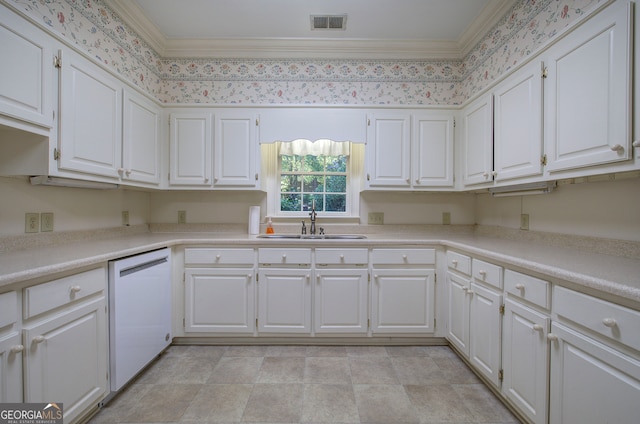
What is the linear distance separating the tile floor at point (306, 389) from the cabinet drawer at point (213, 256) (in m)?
0.70

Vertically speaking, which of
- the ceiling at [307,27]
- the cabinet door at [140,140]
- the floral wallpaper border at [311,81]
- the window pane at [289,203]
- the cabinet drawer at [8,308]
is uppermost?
the ceiling at [307,27]

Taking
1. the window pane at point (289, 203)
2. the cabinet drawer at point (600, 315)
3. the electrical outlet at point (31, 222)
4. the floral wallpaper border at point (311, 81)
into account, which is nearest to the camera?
the cabinet drawer at point (600, 315)

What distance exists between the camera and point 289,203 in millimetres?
3064

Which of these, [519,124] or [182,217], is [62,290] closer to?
[182,217]

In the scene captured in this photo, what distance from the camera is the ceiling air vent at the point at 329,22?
2.39 meters

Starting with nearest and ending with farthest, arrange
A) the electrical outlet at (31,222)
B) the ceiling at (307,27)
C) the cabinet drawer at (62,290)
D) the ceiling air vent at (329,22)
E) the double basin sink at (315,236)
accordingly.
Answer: the cabinet drawer at (62,290)
the electrical outlet at (31,222)
the ceiling at (307,27)
the ceiling air vent at (329,22)
the double basin sink at (315,236)

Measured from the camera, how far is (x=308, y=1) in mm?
2219

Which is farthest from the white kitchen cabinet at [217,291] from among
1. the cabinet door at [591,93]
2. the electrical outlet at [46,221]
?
the cabinet door at [591,93]

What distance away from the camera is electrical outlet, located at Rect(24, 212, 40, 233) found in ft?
5.50

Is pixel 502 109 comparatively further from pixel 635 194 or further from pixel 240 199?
pixel 240 199

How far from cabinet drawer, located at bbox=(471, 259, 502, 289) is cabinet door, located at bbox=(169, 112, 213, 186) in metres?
2.25

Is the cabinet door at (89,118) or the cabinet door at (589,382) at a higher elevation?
the cabinet door at (89,118)

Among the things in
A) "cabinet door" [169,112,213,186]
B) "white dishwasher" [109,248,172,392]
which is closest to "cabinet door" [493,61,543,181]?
"cabinet door" [169,112,213,186]

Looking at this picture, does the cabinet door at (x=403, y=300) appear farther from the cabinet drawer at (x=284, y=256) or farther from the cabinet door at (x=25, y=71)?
the cabinet door at (x=25, y=71)
